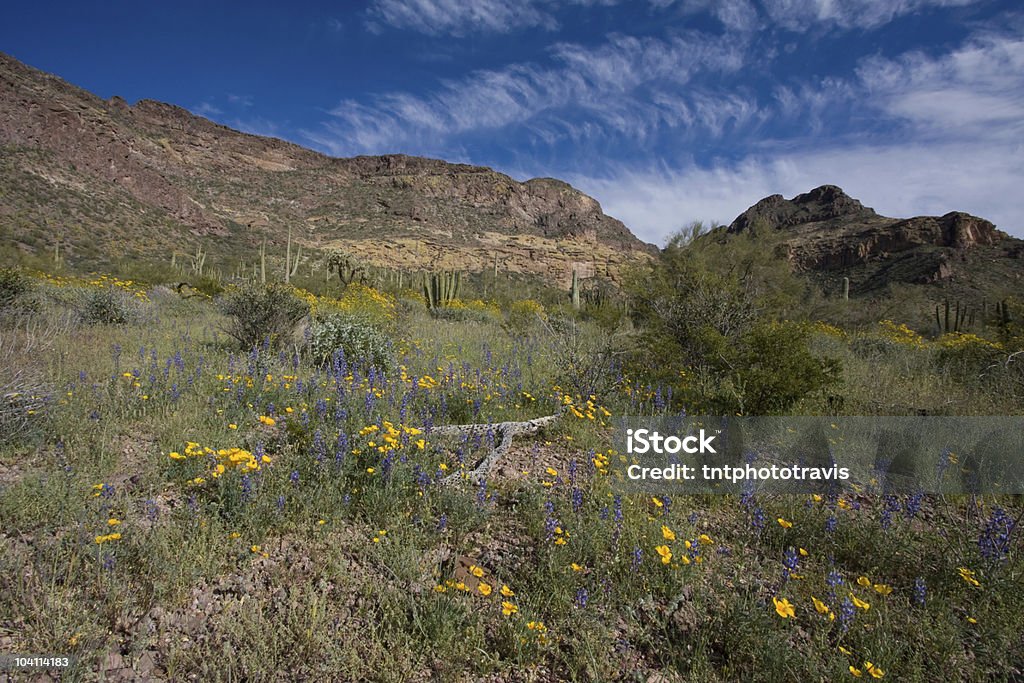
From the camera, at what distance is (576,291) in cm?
2016

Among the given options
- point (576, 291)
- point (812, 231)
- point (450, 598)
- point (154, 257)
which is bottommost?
point (450, 598)

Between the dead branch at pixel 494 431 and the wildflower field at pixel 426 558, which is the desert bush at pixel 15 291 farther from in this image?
the dead branch at pixel 494 431

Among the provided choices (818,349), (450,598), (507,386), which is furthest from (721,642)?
(818,349)

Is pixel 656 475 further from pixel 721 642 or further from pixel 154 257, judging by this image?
pixel 154 257

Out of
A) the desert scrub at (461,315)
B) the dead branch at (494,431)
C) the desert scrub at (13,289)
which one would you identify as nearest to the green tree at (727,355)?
the dead branch at (494,431)

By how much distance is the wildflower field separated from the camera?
1.84 metres

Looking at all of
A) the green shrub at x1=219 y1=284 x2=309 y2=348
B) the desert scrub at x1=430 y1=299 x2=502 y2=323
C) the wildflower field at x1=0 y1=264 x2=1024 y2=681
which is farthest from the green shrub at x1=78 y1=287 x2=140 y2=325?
the desert scrub at x1=430 y1=299 x2=502 y2=323

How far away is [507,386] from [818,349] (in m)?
7.47

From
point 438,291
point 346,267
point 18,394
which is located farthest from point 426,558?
point 346,267

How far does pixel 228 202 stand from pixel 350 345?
195 ft

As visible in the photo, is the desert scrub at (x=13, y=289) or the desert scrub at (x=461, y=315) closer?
the desert scrub at (x=13, y=289)

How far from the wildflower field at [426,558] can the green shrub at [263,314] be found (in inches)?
101

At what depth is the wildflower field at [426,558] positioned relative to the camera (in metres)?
1.84

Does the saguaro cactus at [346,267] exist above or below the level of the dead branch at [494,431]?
above
